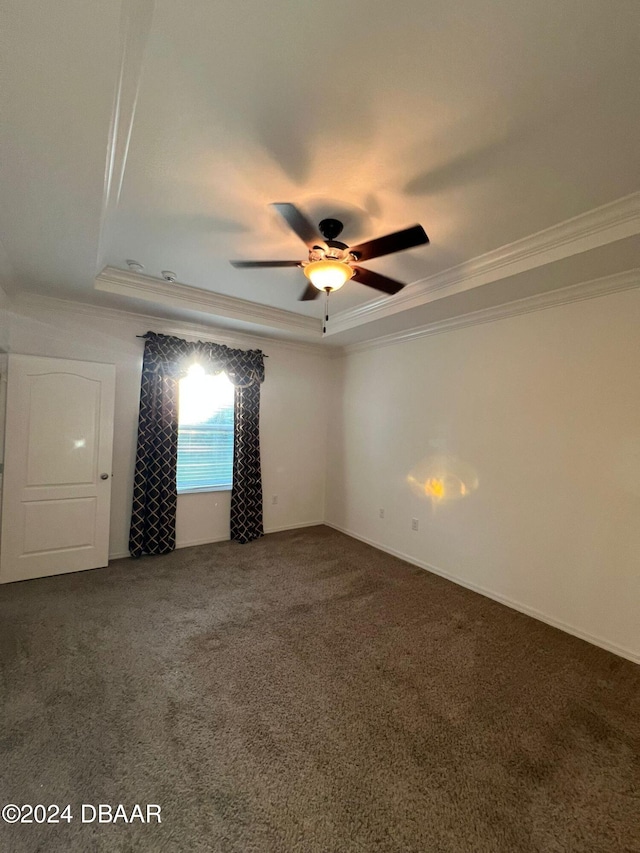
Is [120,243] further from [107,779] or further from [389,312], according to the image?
[107,779]

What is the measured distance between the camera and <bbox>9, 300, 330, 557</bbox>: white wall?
3.47m

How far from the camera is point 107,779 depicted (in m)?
1.49

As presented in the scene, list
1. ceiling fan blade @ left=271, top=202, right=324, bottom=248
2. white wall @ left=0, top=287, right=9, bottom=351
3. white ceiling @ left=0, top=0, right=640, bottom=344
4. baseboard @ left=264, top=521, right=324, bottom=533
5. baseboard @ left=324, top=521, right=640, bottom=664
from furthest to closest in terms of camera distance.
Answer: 1. baseboard @ left=264, top=521, right=324, bottom=533
2. white wall @ left=0, top=287, right=9, bottom=351
3. baseboard @ left=324, top=521, right=640, bottom=664
4. ceiling fan blade @ left=271, top=202, right=324, bottom=248
5. white ceiling @ left=0, top=0, right=640, bottom=344

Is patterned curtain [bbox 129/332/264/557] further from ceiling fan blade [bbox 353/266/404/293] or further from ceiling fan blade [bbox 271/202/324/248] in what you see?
ceiling fan blade [bbox 271/202/324/248]

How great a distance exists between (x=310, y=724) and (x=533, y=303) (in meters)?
3.28

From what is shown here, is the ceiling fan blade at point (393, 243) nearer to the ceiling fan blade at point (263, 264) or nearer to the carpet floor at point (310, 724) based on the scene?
the ceiling fan blade at point (263, 264)

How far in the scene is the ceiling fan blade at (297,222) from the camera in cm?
166

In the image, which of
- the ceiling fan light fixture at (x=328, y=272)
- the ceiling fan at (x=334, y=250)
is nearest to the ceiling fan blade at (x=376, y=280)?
the ceiling fan at (x=334, y=250)

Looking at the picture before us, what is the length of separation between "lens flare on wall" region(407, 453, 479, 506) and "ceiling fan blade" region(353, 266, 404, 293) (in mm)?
1881

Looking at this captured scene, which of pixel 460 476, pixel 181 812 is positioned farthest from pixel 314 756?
pixel 460 476

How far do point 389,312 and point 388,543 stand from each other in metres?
2.59

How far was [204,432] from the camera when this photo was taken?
169 inches

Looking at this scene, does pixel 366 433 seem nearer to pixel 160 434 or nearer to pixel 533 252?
pixel 160 434

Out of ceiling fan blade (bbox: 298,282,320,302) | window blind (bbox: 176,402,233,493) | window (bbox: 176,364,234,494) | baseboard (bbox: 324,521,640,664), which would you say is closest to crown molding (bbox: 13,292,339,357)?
window (bbox: 176,364,234,494)
